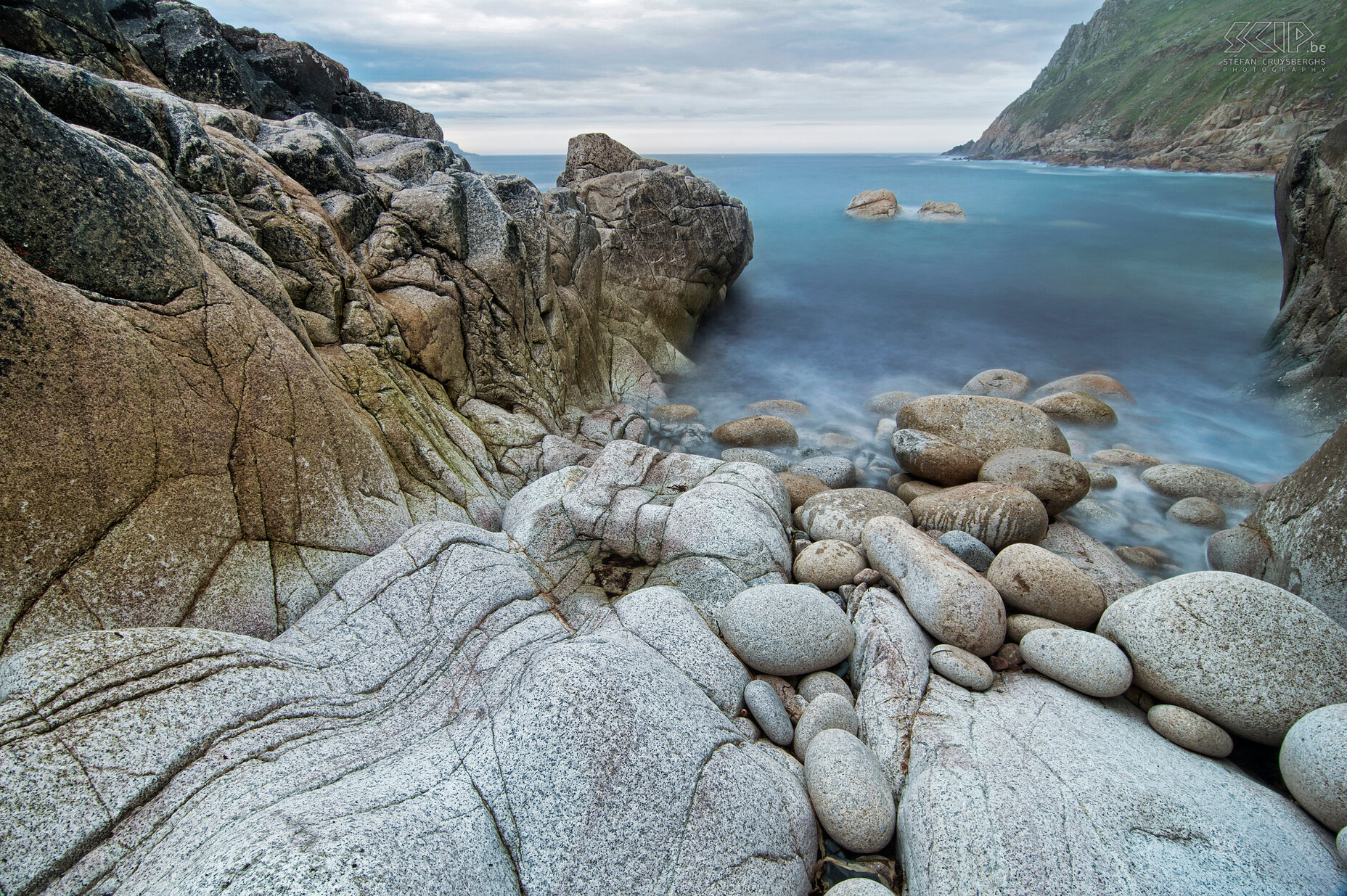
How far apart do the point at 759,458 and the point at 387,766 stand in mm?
7327

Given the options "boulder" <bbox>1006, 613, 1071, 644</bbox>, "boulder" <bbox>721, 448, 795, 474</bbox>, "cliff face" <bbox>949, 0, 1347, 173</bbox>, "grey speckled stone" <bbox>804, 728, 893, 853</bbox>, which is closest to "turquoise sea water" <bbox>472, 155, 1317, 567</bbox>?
"boulder" <bbox>721, 448, 795, 474</bbox>

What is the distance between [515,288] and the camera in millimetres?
8773

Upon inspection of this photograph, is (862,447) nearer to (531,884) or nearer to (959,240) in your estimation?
(531,884)

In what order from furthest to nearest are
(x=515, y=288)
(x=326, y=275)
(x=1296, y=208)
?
1. (x=1296, y=208)
2. (x=515, y=288)
3. (x=326, y=275)

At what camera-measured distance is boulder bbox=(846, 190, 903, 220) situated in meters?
37.3

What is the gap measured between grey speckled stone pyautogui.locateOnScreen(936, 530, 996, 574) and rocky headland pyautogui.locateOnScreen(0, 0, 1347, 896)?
0.06 metres

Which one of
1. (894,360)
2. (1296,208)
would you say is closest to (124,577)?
(894,360)

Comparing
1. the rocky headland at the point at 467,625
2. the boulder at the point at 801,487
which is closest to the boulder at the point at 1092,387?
the rocky headland at the point at 467,625

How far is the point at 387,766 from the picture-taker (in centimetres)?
295

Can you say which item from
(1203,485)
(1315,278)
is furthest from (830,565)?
(1315,278)

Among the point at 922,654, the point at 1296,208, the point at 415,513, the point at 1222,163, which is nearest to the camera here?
the point at 922,654

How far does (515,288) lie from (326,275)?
292 cm

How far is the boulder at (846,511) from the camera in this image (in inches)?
265

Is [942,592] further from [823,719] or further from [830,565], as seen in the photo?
[823,719]
